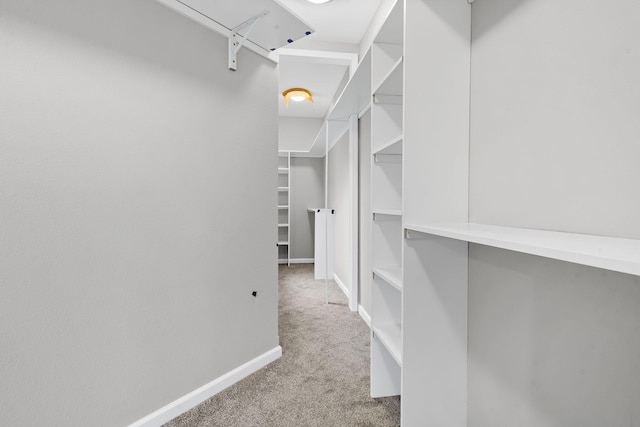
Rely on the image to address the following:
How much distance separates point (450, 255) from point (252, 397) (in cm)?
133

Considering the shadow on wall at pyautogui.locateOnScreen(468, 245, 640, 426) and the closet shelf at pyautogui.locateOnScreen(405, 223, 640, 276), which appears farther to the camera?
the shadow on wall at pyautogui.locateOnScreen(468, 245, 640, 426)

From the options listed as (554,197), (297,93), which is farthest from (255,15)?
(297,93)

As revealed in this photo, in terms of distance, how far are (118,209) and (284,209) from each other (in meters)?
4.52

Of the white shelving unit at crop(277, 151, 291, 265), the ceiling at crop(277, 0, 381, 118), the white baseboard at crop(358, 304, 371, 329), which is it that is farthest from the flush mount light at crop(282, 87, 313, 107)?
the white baseboard at crop(358, 304, 371, 329)

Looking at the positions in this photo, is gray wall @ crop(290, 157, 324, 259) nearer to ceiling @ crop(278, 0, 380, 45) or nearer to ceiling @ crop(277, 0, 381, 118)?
ceiling @ crop(277, 0, 381, 118)

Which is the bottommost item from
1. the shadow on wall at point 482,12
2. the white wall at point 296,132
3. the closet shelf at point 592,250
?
the closet shelf at point 592,250

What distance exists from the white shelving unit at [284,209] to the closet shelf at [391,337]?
406 centimetres

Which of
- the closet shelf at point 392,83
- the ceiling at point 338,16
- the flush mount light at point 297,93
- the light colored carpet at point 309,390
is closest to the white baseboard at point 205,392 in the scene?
the light colored carpet at point 309,390

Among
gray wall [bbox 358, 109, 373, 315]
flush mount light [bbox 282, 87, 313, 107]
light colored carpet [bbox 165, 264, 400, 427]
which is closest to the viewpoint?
light colored carpet [bbox 165, 264, 400, 427]

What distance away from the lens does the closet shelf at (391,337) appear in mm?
1455

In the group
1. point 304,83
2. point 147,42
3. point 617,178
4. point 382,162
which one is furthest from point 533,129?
point 304,83

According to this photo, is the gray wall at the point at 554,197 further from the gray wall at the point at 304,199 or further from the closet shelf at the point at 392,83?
the gray wall at the point at 304,199

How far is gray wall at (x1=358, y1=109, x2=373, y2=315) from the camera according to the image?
2848mm

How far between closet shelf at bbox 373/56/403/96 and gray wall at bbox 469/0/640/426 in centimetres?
32
